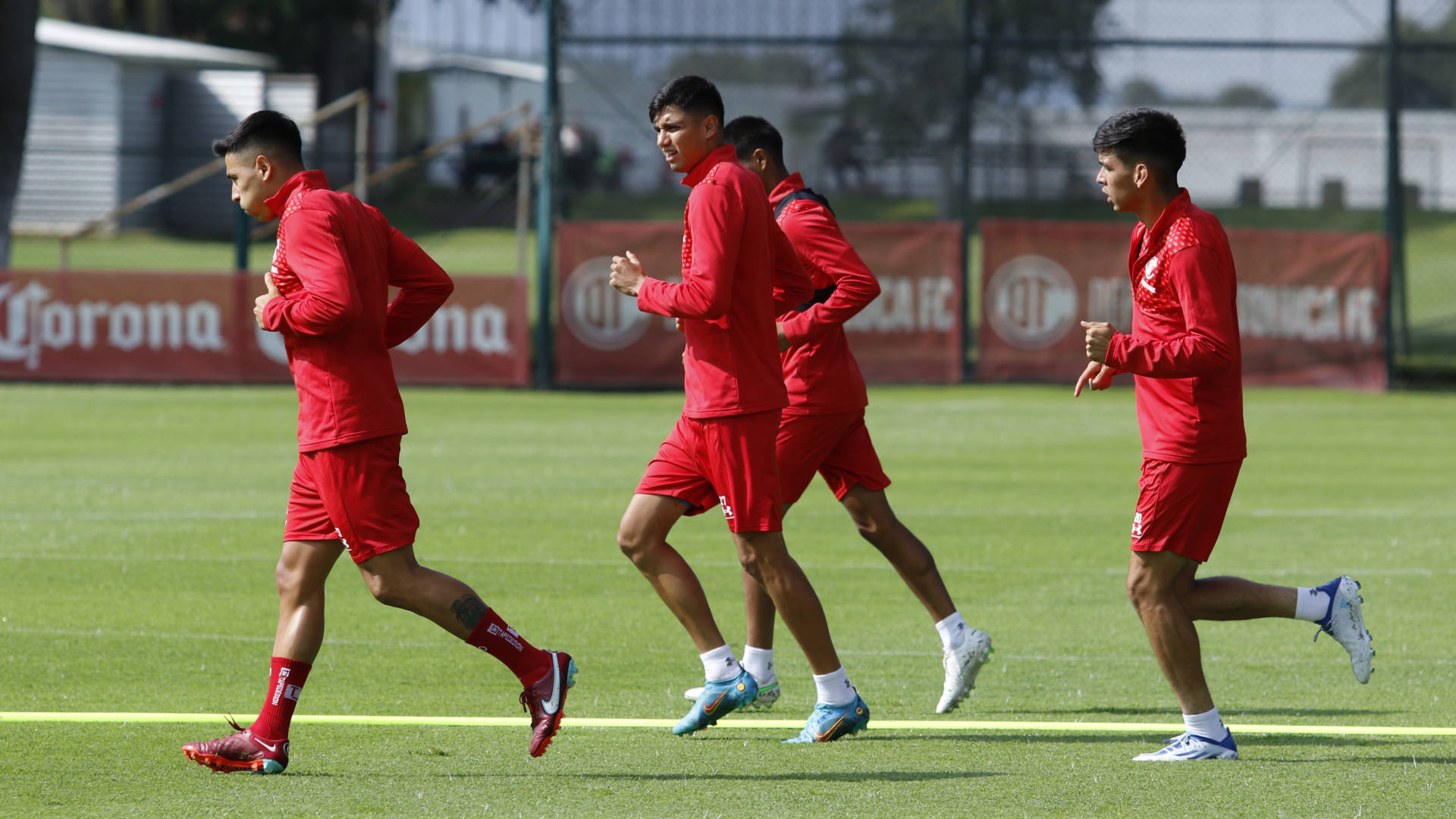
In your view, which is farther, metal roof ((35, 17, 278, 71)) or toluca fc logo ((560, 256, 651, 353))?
metal roof ((35, 17, 278, 71))

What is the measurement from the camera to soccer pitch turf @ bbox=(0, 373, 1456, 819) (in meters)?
5.18

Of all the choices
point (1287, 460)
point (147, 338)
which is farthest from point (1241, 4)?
point (147, 338)

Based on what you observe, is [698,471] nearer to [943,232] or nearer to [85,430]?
[85,430]

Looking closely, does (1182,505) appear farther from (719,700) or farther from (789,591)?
(719,700)

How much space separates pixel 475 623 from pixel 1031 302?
15673mm

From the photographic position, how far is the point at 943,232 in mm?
20438

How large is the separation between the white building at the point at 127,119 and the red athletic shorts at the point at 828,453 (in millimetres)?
30767

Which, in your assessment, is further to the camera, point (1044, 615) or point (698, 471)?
point (1044, 615)

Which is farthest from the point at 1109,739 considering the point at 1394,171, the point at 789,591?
the point at 1394,171

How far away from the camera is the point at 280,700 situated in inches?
211

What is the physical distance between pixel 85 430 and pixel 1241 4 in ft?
51.0

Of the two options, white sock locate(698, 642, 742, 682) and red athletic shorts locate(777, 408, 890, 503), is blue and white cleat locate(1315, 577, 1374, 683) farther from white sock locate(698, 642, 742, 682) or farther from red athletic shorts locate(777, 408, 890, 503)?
white sock locate(698, 642, 742, 682)

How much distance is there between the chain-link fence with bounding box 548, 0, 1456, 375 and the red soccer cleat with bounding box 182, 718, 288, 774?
1561 cm

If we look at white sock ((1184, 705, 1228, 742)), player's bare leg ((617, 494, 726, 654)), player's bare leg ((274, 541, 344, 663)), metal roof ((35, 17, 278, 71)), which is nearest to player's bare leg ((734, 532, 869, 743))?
player's bare leg ((617, 494, 726, 654))
